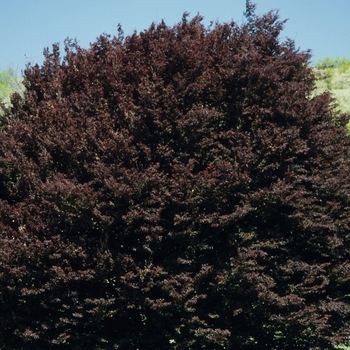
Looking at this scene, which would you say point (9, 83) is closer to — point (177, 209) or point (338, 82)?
point (338, 82)

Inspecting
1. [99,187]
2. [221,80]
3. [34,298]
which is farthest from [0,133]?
[221,80]

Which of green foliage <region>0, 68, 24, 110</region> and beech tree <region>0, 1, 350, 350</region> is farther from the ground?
green foliage <region>0, 68, 24, 110</region>

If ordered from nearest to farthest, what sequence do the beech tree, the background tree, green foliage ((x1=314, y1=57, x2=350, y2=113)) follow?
1. the beech tree
2. green foliage ((x1=314, y1=57, x2=350, y2=113))
3. the background tree

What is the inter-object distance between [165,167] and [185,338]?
8.61 ft

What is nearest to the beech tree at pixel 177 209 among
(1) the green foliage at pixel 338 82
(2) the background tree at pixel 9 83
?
(1) the green foliage at pixel 338 82

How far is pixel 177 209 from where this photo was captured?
712 centimetres

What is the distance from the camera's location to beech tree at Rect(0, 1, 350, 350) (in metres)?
7.05

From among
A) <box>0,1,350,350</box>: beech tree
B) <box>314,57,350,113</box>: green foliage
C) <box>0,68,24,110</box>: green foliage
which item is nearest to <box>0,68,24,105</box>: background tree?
<box>0,68,24,110</box>: green foliage

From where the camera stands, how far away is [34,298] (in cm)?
741

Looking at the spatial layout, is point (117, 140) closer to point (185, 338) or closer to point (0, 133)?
point (0, 133)

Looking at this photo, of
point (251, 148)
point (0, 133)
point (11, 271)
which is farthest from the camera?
point (0, 133)

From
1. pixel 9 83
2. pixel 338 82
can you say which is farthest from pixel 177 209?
pixel 9 83

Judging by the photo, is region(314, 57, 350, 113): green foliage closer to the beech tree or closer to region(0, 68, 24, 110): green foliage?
the beech tree

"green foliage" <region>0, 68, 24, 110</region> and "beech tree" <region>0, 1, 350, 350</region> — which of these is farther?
"green foliage" <region>0, 68, 24, 110</region>
